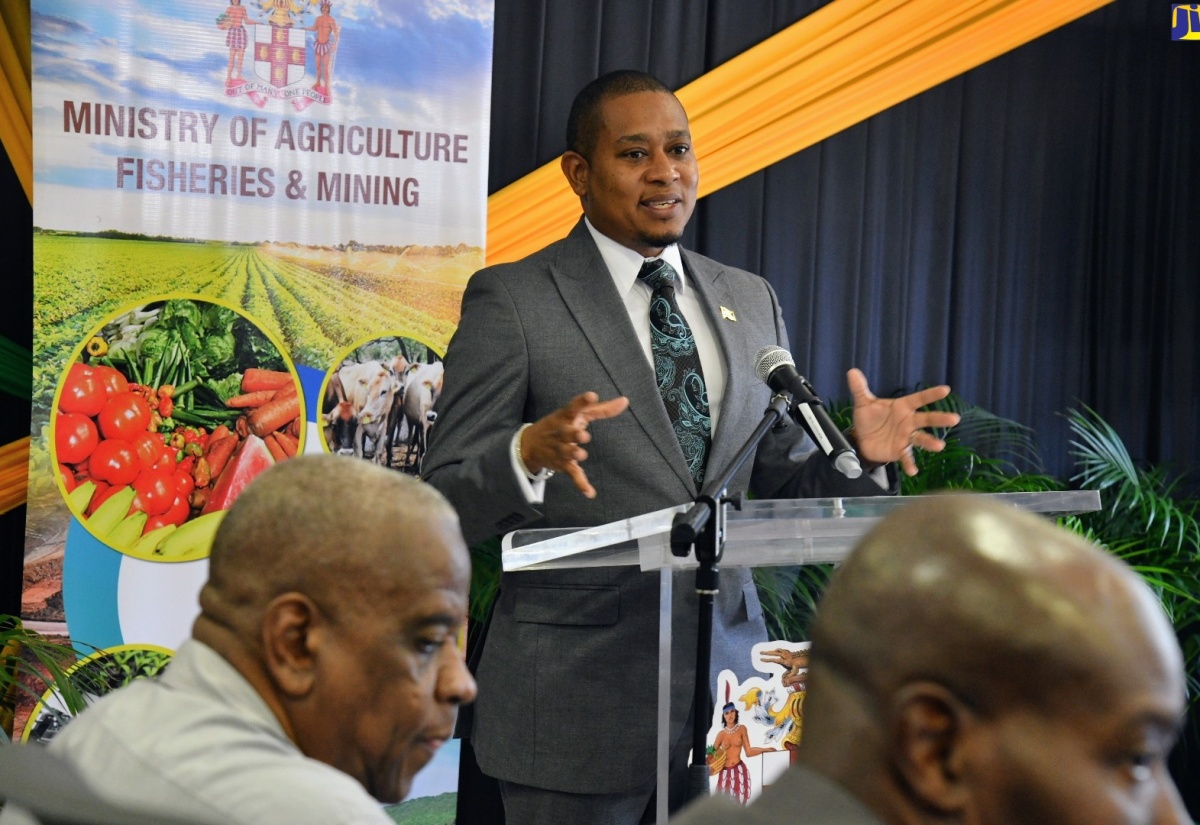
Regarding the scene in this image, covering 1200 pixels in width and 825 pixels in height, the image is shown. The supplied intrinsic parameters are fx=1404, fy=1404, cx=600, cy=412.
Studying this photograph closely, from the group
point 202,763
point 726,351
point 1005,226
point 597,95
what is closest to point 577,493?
point 726,351

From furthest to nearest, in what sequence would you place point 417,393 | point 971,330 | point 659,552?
point 971,330 < point 417,393 < point 659,552

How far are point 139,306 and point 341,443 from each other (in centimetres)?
70

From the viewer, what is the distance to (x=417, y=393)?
4.29m

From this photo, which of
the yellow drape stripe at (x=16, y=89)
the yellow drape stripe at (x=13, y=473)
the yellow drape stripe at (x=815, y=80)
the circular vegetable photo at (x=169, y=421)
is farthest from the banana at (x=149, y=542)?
the yellow drape stripe at (x=815, y=80)

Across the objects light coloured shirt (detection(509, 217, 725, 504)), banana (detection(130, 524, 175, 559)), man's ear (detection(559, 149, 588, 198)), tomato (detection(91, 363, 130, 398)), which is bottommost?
banana (detection(130, 524, 175, 559))

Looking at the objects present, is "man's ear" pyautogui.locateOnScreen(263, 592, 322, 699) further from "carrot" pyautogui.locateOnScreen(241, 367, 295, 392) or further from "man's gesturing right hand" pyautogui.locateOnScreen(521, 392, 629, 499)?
"carrot" pyautogui.locateOnScreen(241, 367, 295, 392)

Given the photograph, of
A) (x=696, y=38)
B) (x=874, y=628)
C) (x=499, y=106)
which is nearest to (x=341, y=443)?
Answer: (x=499, y=106)

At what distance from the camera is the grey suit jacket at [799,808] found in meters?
0.95

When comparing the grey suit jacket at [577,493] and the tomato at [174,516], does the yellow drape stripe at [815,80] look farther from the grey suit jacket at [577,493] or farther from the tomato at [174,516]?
the grey suit jacket at [577,493]

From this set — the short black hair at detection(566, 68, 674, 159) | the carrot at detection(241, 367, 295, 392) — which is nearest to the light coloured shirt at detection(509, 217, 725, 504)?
the short black hair at detection(566, 68, 674, 159)

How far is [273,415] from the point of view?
4199mm

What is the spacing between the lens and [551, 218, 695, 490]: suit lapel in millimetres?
2697

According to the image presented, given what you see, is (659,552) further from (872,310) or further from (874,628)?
(872,310)

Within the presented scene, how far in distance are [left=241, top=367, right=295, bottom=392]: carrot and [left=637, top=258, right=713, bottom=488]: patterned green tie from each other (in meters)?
1.68
